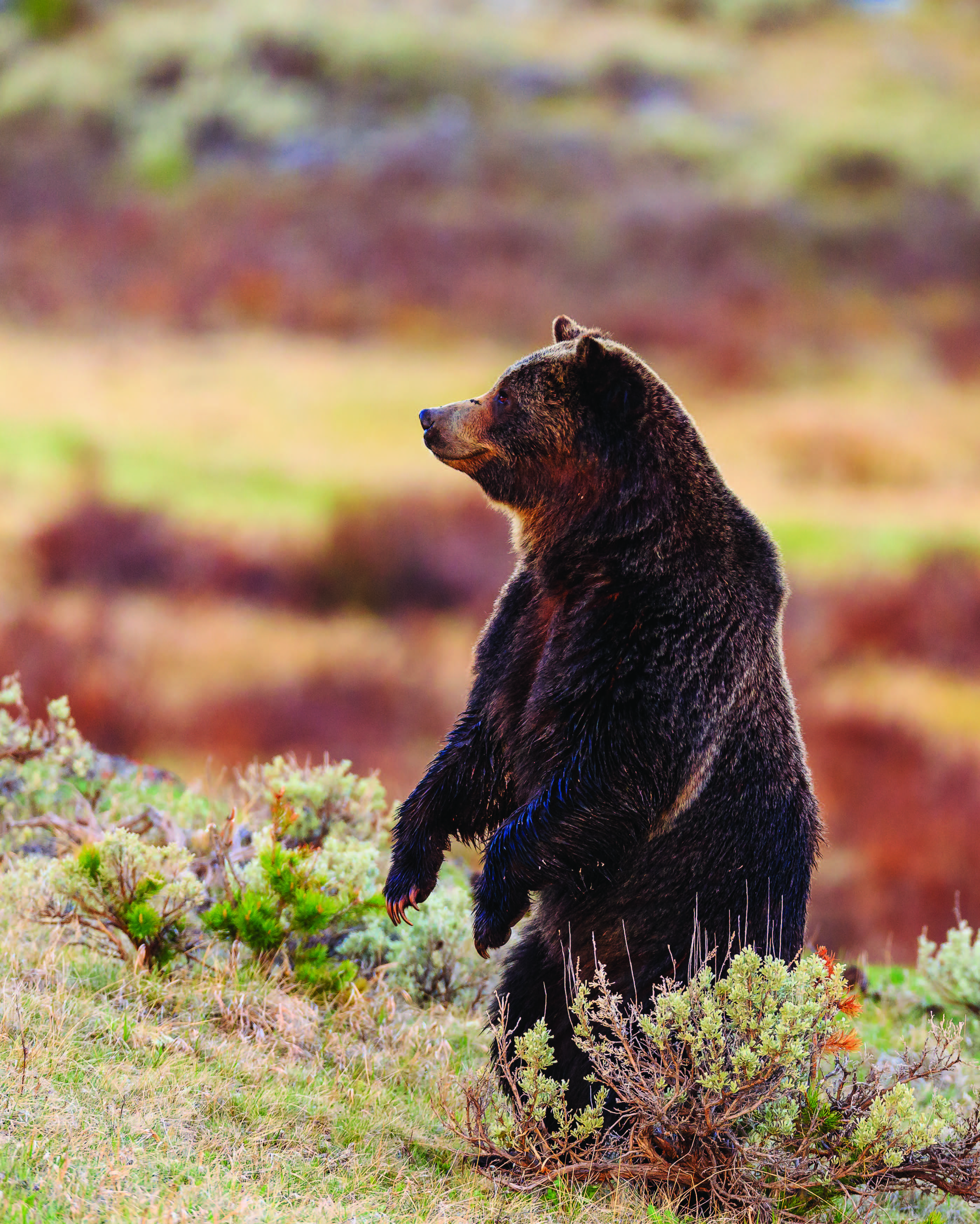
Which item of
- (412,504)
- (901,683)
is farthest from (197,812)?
(412,504)

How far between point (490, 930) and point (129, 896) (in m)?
1.42

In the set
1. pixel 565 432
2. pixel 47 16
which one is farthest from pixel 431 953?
pixel 47 16

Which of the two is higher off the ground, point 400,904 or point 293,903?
point 293,903

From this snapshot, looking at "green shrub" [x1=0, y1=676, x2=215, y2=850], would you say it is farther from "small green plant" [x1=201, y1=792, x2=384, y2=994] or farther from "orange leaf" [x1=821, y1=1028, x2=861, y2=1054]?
"orange leaf" [x1=821, y1=1028, x2=861, y2=1054]

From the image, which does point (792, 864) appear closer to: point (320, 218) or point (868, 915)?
point (868, 915)

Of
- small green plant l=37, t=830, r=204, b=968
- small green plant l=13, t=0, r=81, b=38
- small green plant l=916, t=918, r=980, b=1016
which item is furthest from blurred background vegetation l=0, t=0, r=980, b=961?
small green plant l=37, t=830, r=204, b=968

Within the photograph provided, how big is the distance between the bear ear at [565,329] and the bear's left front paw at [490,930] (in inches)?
82.0

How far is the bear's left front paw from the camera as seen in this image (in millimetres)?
4273

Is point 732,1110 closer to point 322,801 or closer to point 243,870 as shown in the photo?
point 243,870

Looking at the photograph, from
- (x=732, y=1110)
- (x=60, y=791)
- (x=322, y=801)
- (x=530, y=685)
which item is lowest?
(x=732, y=1110)

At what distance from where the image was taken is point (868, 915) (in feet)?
46.2

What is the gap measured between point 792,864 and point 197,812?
3.46 meters

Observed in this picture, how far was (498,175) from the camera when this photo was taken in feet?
110

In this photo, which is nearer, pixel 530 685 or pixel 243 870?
pixel 530 685
